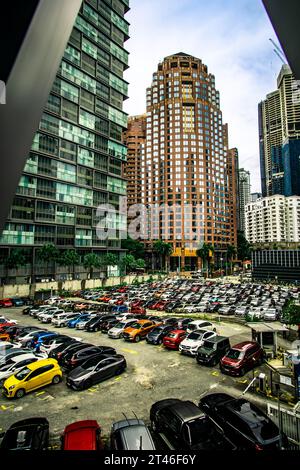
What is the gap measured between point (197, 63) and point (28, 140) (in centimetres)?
16048

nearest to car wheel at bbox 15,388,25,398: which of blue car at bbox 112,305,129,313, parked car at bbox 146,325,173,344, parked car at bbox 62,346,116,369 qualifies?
parked car at bbox 62,346,116,369

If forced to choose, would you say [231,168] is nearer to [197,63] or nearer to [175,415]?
[197,63]

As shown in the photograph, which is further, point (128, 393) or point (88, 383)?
point (88, 383)

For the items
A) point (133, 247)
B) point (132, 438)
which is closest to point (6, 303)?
point (132, 438)

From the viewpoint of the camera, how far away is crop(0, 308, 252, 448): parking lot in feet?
40.4

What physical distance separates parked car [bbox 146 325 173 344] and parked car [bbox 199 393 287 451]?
452 inches

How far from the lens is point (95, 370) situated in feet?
51.4

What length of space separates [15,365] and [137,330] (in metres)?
10.3

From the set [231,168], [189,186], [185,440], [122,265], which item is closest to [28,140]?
[185,440]

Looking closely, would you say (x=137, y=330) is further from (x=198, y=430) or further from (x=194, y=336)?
(x=198, y=430)

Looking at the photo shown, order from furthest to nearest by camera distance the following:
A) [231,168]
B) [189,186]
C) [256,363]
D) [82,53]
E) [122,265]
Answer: [231,168] < [189,186] < [122,265] < [82,53] < [256,363]

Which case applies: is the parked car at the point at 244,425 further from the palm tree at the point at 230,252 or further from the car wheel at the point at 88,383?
the palm tree at the point at 230,252

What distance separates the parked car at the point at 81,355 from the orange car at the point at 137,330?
514 centimetres

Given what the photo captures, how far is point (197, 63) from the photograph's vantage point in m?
139
